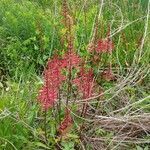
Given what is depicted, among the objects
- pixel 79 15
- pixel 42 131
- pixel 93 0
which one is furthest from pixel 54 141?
pixel 93 0

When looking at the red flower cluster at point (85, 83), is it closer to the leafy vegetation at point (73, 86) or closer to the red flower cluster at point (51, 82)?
the leafy vegetation at point (73, 86)

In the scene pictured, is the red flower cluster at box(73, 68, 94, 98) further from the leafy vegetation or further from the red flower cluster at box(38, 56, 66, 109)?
the red flower cluster at box(38, 56, 66, 109)

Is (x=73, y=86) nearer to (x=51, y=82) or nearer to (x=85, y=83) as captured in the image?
(x=85, y=83)

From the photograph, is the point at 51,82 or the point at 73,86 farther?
the point at 73,86

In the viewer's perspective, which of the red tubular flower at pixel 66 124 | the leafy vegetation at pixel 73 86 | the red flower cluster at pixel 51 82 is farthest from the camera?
the leafy vegetation at pixel 73 86

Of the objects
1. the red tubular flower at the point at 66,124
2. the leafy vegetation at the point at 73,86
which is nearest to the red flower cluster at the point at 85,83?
the leafy vegetation at the point at 73,86

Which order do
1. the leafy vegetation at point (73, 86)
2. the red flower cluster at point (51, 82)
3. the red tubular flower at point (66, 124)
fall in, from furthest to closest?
the leafy vegetation at point (73, 86) → the red tubular flower at point (66, 124) → the red flower cluster at point (51, 82)

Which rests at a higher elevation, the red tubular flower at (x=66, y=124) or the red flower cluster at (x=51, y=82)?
the red flower cluster at (x=51, y=82)

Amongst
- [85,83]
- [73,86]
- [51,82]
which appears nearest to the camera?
[51,82]

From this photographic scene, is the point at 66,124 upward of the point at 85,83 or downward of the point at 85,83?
downward

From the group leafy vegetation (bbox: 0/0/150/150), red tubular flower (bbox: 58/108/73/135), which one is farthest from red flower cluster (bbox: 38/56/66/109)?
red tubular flower (bbox: 58/108/73/135)

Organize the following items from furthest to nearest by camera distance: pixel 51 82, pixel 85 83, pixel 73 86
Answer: pixel 73 86 → pixel 85 83 → pixel 51 82

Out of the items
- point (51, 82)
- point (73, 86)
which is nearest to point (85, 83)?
point (51, 82)

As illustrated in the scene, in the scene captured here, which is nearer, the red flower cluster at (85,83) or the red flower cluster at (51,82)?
the red flower cluster at (51,82)
